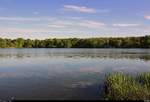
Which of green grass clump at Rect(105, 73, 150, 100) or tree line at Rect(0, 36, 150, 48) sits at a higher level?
tree line at Rect(0, 36, 150, 48)

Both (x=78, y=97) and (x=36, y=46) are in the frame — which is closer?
(x=78, y=97)

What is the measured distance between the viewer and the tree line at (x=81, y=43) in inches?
5807

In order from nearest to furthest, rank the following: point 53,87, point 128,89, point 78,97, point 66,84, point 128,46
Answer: point 128,89
point 78,97
point 53,87
point 66,84
point 128,46

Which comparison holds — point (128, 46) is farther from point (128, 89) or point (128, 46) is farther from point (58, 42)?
point (128, 89)

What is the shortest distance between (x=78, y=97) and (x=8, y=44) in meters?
153

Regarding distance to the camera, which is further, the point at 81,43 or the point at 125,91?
the point at 81,43

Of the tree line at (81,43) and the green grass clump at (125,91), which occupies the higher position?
the tree line at (81,43)

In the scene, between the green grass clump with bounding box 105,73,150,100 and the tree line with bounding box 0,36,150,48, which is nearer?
the green grass clump with bounding box 105,73,150,100

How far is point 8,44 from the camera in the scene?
164m

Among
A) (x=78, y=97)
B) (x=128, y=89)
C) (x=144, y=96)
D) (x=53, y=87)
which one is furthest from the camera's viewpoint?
(x=53, y=87)

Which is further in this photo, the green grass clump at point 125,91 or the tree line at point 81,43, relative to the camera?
the tree line at point 81,43

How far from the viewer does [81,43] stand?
557ft

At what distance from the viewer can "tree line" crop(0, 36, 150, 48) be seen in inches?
5807

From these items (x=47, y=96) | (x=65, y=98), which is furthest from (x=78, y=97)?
(x=47, y=96)
